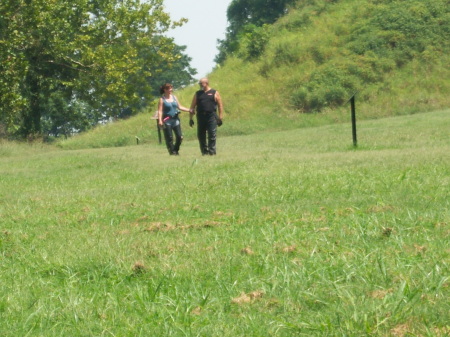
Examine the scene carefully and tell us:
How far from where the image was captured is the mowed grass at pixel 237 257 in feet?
14.6

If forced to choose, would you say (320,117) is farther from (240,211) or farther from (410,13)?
(240,211)

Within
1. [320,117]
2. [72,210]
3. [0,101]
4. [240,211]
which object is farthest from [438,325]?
[320,117]

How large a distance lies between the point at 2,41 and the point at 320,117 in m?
17.1

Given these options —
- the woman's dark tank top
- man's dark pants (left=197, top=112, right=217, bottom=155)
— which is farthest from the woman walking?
the woman's dark tank top

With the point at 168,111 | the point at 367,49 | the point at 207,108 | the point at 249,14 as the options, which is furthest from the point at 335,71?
the point at 249,14

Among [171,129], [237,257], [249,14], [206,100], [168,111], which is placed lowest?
[237,257]

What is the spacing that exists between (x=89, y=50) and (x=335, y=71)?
579 inches

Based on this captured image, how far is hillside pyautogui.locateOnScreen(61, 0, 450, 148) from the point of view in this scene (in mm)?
43094

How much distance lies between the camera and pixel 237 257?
6102 mm

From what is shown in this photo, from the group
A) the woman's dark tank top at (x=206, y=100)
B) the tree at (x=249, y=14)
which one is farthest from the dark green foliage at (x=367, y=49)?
the woman's dark tank top at (x=206, y=100)

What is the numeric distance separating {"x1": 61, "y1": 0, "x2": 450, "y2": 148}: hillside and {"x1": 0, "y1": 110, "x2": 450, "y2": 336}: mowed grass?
3121cm

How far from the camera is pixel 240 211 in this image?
28.8 ft

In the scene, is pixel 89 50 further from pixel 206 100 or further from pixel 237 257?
pixel 237 257

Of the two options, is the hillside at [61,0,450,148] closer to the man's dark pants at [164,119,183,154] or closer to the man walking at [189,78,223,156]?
the man's dark pants at [164,119,183,154]
